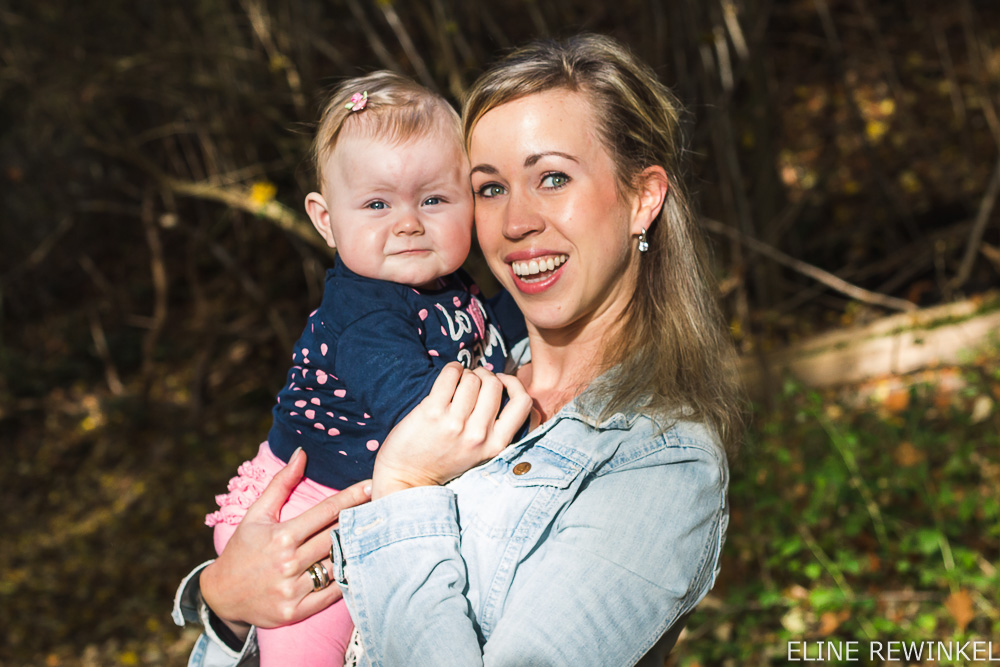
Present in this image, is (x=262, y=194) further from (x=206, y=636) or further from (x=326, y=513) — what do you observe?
(x=326, y=513)

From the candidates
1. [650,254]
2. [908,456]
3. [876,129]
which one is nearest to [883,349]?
[908,456]

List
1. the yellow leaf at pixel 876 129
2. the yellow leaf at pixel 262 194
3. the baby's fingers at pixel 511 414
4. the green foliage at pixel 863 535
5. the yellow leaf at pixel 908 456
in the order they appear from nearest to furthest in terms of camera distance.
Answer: the baby's fingers at pixel 511 414, the green foliage at pixel 863 535, the yellow leaf at pixel 908 456, the yellow leaf at pixel 262 194, the yellow leaf at pixel 876 129

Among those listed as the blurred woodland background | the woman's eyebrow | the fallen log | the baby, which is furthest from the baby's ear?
the fallen log

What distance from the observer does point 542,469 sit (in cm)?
156

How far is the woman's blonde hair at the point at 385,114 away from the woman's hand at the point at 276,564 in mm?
726

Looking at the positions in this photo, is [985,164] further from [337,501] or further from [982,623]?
[337,501]

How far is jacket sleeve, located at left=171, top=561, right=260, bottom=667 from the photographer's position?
5.97 feet

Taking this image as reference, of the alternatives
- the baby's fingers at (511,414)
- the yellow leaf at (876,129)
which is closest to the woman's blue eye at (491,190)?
the baby's fingers at (511,414)

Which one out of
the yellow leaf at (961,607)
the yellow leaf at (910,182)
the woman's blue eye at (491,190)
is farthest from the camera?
the yellow leaf at (910,182)

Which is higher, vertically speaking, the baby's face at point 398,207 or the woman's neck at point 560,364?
the baby's face at point 398,207

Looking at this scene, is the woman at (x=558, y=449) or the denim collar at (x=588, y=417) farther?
the denim collar at (x=588, y=417)

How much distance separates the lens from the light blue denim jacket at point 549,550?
1.35 meters

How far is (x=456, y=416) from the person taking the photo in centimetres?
148

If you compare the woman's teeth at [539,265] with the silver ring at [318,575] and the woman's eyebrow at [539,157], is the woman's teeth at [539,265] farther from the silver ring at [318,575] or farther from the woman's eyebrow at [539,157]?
the silver ring at [318,575]
